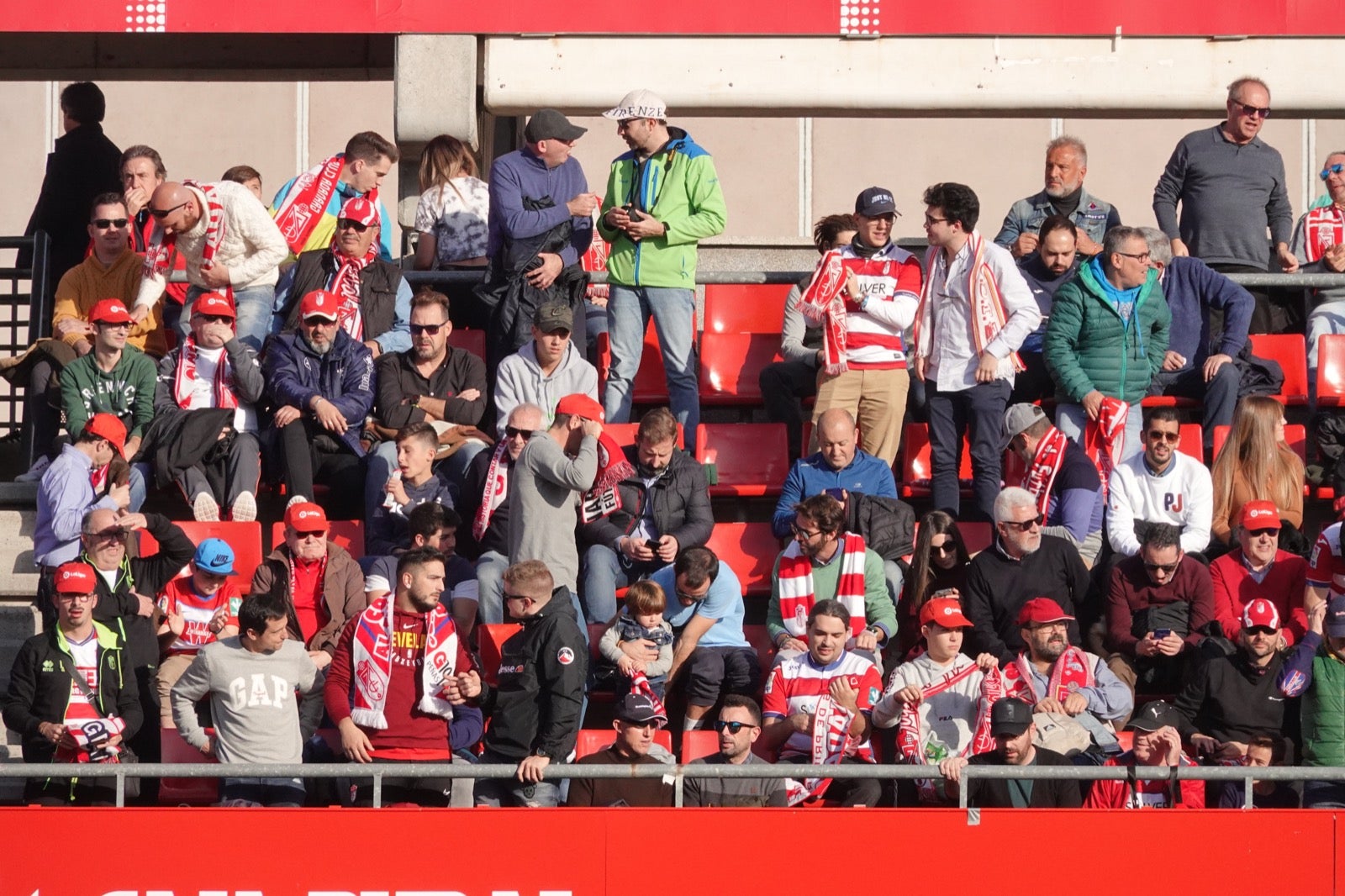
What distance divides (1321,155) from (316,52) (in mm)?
9891

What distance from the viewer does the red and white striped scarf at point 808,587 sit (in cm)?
978

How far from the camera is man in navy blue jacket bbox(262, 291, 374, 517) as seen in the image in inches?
418

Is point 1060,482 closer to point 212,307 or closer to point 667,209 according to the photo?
point 667,209

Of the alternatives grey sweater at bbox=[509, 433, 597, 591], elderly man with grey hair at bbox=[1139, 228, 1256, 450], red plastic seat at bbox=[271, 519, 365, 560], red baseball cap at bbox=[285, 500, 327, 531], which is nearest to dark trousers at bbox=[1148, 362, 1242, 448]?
elderly man with grey hair at bbox=[1139, 228, 1256, 450]

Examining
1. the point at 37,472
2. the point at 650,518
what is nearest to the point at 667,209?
the point at 650,518

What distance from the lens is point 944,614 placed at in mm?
9258

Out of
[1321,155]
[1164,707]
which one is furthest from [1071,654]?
[1321,155]

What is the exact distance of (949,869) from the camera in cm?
852

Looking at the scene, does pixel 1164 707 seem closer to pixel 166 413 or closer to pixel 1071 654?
pixel 1071 654

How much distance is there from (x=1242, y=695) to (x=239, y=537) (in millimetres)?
4860

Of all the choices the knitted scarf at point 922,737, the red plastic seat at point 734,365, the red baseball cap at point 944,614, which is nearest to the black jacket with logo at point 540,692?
the knitted scarf at point 922,737

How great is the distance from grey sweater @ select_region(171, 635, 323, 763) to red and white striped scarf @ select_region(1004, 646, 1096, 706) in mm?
3068

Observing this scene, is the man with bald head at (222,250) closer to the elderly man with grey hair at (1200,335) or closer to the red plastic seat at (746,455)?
the red plastic seat at (746,455)

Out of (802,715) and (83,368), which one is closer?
(802,715)
